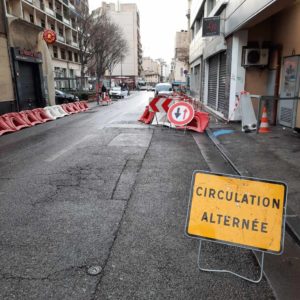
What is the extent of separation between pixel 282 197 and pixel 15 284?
2571 mm

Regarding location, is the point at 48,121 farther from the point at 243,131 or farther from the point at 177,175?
the point at 177,175

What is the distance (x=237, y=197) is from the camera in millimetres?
3047

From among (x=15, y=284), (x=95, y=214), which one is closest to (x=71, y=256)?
(x=15, y=284)

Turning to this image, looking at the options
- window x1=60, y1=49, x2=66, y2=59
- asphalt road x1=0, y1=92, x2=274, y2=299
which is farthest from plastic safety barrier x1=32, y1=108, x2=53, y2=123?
window x1=60, y1=49, x2=66, y2=59

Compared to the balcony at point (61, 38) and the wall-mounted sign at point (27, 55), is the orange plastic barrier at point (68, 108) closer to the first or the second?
the wall-mounted sign at point (27, 55)

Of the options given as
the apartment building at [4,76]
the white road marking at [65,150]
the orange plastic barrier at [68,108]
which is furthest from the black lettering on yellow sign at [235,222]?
the orange plastic barrier at [68,108]

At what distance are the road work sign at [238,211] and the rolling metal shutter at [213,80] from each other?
1620cm

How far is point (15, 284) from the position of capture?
2887mm

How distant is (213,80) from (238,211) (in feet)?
58.4

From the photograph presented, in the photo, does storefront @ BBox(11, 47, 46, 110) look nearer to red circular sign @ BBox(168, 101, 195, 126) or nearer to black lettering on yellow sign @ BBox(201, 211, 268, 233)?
red circular sign @ BBox(168, 101, 195, 126)

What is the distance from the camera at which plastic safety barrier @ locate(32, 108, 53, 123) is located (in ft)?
51.6

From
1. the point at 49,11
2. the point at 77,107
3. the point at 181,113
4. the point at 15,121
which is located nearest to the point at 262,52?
the point at 181,113

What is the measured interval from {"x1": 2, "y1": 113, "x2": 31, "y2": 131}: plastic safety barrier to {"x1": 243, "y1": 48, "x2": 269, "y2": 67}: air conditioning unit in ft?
31.7

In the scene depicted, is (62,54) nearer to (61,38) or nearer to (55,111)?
(61,38)
